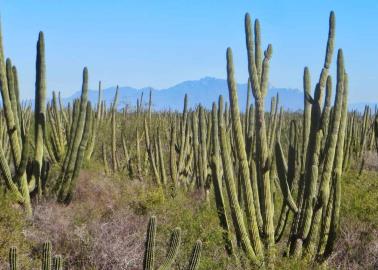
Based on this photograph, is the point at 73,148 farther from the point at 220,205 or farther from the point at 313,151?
the point at 313,151

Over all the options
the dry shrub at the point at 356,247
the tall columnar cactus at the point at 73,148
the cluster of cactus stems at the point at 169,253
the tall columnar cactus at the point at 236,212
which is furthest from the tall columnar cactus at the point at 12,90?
the dry shrub at the point at 356,247

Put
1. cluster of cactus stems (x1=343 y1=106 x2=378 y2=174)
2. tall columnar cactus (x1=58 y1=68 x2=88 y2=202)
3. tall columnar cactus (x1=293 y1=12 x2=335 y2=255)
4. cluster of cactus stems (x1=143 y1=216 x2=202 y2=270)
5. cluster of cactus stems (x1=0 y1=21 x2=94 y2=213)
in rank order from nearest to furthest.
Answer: cluster of cactus stems (x1=143 y1=216 x2=202 y2=270) < tall columnar cactus (x1=293 y1=12 x2=335 y2=255) < cluster of cactus stems (x1=0 y1=21 x2=94 y2=213) < tall columnar cactus (x1=58 y1=68 x2=88 y2=202) < cluster of cactus stems (x1=343 y1=106 x2=378 y2=174)

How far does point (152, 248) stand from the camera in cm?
473

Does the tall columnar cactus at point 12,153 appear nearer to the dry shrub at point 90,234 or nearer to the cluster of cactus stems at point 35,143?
the cluster of cactus stems at point 35,143

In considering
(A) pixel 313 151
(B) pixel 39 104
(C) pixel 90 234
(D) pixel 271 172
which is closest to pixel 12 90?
(B) pixel 39 104

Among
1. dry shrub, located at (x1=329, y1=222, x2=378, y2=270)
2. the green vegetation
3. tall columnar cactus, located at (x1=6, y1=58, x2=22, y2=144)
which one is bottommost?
dry shrub, located at (x1=329, y1=222, x2=378, y2=270)

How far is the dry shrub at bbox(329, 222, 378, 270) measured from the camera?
25.7 feet

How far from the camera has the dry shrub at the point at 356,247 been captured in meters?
7.85

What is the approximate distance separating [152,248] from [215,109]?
390cm

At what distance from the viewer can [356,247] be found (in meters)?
8.50

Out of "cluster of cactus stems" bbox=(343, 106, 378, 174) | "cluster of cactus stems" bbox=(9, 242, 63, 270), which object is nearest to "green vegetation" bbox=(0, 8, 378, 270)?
"cluster of cactus stems" bbox=(9, 242, 63, 270)

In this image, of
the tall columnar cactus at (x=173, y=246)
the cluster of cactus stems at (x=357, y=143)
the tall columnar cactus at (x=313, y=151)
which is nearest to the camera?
the tall columnar cactus at (x=173, y=246)

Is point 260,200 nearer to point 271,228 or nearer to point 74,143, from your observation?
point 271,228

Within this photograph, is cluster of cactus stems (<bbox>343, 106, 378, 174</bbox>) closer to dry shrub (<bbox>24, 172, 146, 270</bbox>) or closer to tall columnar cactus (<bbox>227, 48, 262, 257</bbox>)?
dry shrub (<bbox>24, 172, 146, 270</bbox>)
